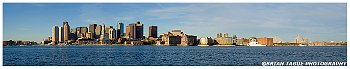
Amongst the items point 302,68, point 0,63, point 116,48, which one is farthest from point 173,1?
point 116,48

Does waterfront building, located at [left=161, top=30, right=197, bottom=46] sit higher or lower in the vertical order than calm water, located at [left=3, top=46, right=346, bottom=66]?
higher

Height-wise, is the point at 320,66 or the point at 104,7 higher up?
the point at 104,7

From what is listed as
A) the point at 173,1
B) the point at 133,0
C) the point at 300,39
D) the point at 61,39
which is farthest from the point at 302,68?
the point at 61,39

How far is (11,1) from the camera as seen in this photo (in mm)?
19656

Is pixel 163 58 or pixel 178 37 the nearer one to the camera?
pixel 163 58

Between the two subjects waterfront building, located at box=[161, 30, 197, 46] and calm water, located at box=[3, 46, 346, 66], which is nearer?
calm water, located at box=[3, 46, 346, 66]

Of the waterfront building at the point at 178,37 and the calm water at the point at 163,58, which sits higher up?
the waterfront building at the point at 178,37

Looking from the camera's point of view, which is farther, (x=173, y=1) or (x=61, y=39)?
(x=61, y=39)

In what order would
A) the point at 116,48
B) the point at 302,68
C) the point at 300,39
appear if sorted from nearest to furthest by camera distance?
the point at 302,68, the point at 300,39, the point at 116,48

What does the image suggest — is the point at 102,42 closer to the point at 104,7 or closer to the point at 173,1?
the point at 104,7

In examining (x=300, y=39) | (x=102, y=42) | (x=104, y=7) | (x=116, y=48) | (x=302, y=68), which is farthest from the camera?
(x=116, y=48)

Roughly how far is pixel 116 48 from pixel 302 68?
32075 millimetres

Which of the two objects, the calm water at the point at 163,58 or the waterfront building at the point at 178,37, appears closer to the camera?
the calm water at the point at 163,58

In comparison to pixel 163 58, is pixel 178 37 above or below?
above
